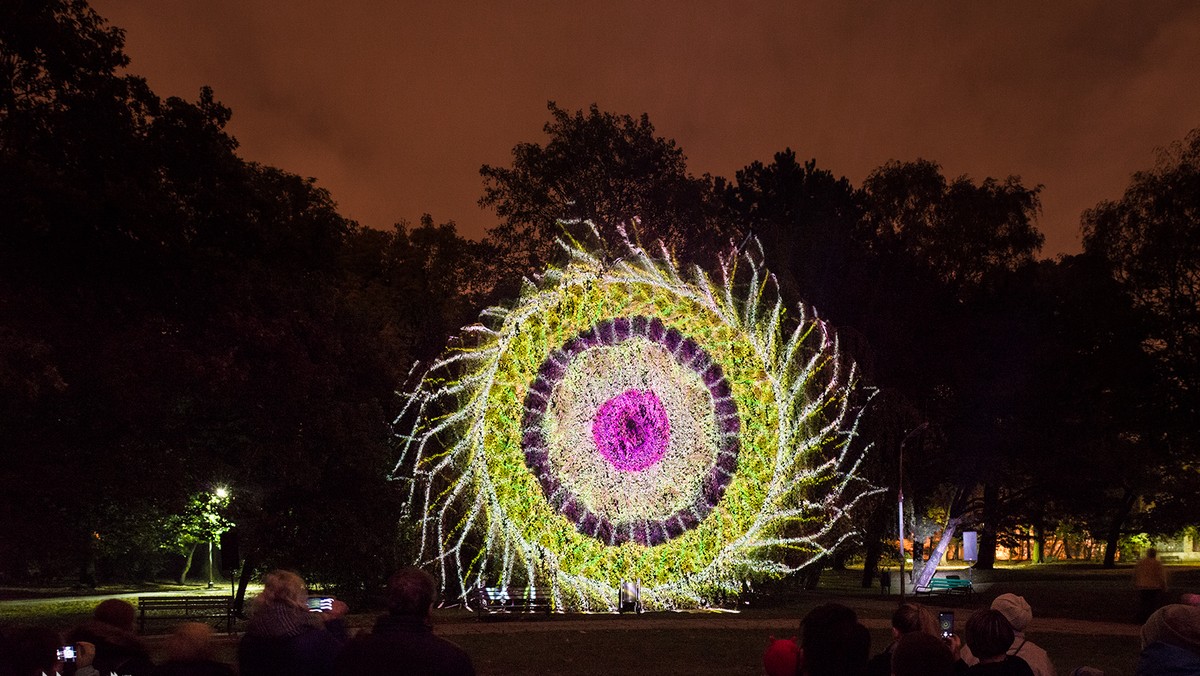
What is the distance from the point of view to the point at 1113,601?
36406 millimetres

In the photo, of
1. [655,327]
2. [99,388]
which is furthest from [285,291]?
[655,327]

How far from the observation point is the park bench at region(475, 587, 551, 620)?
1110 inches

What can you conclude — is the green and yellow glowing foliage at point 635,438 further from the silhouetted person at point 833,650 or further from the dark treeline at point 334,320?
the silhouetted person at point 833,650

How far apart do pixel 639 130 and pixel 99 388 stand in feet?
102

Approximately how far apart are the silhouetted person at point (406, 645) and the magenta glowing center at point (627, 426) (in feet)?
67.5

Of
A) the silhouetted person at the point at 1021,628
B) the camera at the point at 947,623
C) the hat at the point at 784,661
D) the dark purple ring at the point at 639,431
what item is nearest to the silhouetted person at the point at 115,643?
the hat at the point at 784,661

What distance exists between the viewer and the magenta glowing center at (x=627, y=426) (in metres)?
26.1

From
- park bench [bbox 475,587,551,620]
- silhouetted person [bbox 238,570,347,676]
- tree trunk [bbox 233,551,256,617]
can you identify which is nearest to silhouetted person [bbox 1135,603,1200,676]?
silhouetted person [bbox 238,570,347,676]

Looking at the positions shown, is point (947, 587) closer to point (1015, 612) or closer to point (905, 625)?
point (905, 625)

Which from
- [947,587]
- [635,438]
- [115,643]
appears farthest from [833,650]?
[947,587]

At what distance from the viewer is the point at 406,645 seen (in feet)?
17.2

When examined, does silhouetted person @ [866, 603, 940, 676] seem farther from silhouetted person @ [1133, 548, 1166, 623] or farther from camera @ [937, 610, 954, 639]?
silhouetted person @ [1133, 548, 1166, 623]

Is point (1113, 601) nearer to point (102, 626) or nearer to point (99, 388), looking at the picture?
point (99, 388)

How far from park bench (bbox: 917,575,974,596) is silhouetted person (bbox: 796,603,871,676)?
32.2 metres
